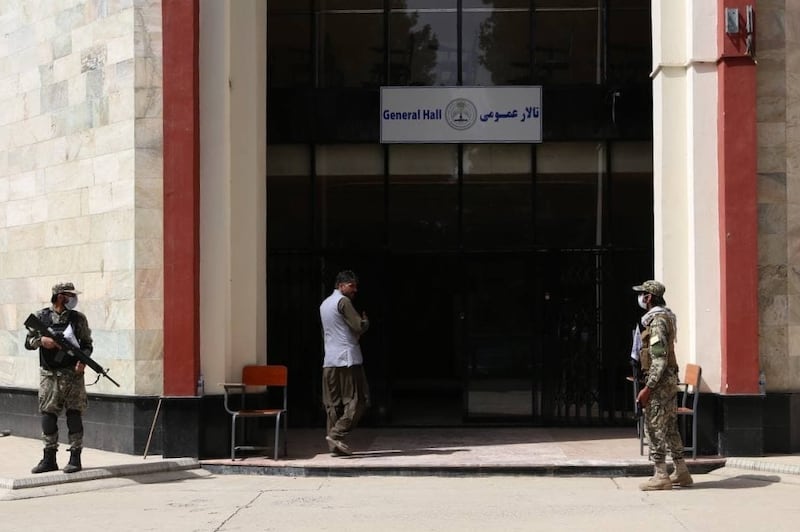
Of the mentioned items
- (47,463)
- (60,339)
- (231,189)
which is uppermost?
(231,189)

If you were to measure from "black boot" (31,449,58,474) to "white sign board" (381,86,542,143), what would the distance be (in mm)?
5502

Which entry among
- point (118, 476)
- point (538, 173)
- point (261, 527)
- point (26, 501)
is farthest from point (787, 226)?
point (26, 501)

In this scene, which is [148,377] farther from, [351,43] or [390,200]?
[351,43]

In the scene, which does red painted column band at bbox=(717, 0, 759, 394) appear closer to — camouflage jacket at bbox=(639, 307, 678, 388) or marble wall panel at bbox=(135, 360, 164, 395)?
camouflage jacket at bbox=(639, 307, 678, 388)

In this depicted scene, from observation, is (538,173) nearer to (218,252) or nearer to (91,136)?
(218,252)

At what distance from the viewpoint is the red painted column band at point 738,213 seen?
10008 mm

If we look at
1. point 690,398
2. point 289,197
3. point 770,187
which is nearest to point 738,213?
point 770,187

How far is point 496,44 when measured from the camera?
12.6m

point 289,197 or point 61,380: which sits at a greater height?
point 289,197

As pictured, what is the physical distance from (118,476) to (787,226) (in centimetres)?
708

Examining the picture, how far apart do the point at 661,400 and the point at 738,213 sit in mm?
2349

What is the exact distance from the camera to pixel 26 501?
8.48 m

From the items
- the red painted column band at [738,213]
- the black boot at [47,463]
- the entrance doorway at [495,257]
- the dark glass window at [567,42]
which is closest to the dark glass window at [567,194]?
the entrance doorway at [495,257]

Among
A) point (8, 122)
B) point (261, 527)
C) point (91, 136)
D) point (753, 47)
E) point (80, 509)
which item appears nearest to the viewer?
point (261, 527)
